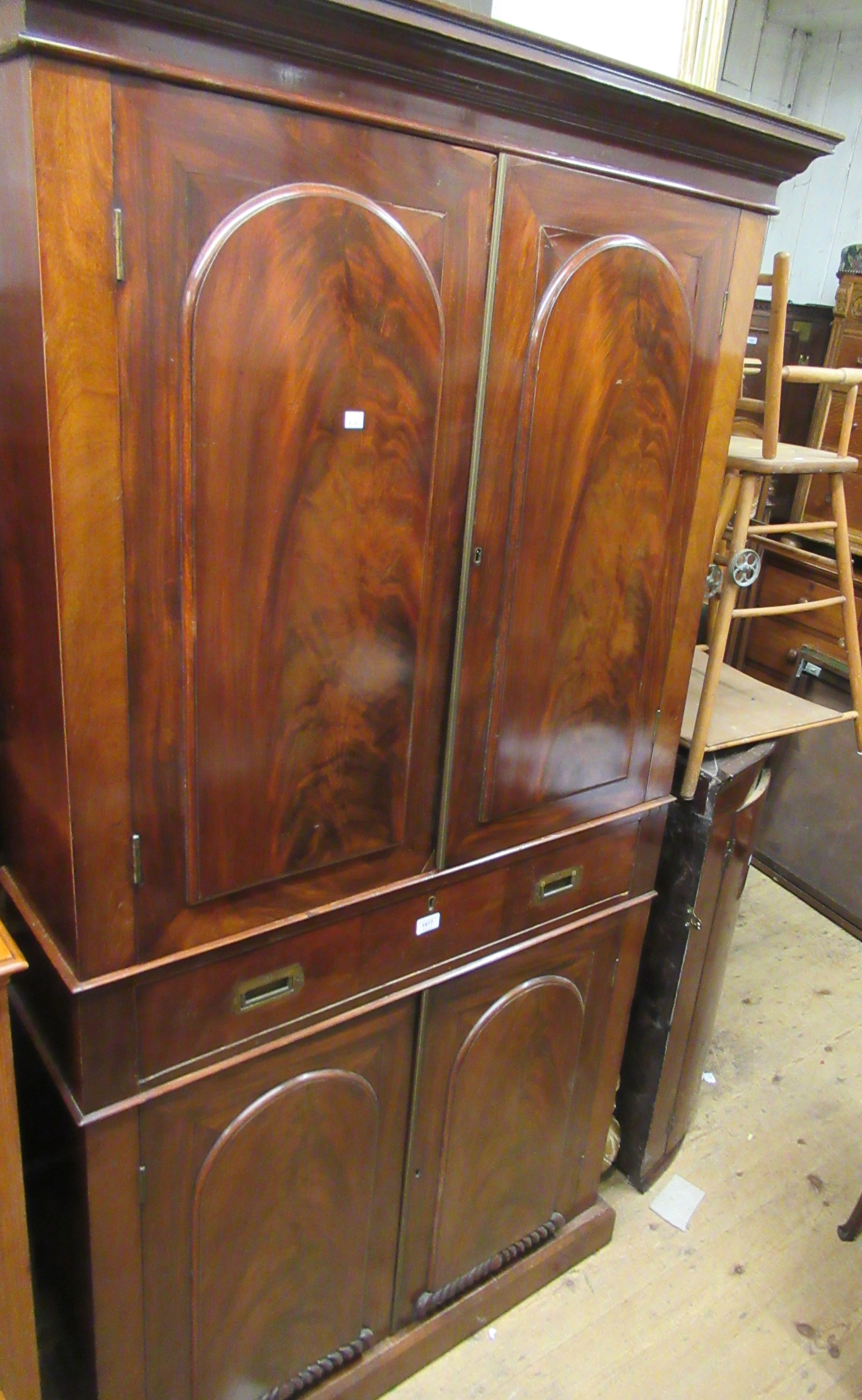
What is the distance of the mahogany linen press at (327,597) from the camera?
0.85 metres

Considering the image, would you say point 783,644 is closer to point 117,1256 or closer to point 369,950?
point 369,950

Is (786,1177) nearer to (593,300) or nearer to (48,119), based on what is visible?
(593,300)

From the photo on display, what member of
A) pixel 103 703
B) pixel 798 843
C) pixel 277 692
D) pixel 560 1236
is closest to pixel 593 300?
pixel 277 692

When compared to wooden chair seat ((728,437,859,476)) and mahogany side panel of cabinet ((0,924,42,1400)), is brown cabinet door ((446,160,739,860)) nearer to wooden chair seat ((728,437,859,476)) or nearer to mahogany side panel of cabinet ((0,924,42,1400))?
wooden chair seat ((728,437,859,476))

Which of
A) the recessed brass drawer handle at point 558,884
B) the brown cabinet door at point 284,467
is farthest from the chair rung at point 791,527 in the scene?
the brown cabinet door at point 284,467

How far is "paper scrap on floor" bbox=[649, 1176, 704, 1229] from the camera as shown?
6.37 ft

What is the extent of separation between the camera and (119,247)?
81 cm

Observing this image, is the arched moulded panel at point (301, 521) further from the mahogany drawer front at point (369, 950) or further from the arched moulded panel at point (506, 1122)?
the arched moulded panel at point (506, 1122)

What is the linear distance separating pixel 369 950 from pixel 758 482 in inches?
43.8

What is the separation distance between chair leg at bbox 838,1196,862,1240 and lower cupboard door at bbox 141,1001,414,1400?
0.97 m

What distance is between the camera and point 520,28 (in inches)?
37.4

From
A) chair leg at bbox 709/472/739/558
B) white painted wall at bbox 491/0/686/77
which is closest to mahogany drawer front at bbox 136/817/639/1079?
chair leg at bbox 709/472/739/558

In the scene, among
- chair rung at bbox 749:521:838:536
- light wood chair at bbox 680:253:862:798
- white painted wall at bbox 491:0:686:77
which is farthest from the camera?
chair rung at bbox 749:521:838:536

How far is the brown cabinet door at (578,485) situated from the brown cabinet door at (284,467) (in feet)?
0.19
